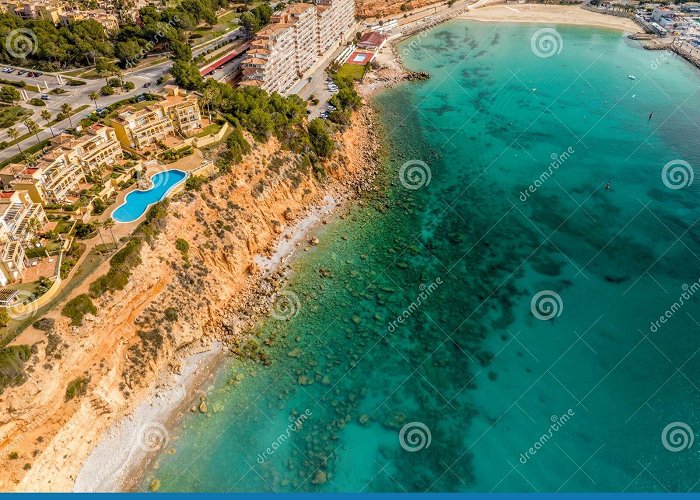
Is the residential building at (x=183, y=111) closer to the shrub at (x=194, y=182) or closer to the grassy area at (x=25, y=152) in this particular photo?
the shrub at (x=194, y=182)

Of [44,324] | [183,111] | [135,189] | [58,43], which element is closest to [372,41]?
[183,111]

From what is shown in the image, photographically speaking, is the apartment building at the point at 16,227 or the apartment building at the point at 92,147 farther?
the apartment building at the point at 92,147

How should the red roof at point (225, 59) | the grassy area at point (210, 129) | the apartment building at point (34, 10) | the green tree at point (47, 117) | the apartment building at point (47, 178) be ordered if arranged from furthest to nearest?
the apartment building at point (34, 10) → the red roof at point (225, 59) → the grassy area at point (210, 129) → the green tree at point (47, 117) → the apartment building at point (47, 178)

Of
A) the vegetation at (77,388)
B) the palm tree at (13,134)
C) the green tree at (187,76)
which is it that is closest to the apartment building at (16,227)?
the vegetation at (77,388)

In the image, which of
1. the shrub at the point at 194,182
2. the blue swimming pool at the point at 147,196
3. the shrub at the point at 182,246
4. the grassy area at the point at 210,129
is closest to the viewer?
the shrub at the point at 182,246

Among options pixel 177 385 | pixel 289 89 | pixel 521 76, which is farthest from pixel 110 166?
Answer: pixel 521 76

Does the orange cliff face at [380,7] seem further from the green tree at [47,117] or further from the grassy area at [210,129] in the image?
the green tree at [47,117]

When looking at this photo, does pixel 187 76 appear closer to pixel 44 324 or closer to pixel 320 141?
pixel 320 141

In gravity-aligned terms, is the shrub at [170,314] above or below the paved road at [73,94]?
below

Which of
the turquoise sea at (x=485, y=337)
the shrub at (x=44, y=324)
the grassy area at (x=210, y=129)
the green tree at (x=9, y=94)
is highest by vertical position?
the green tree at (x=9, y=94)
